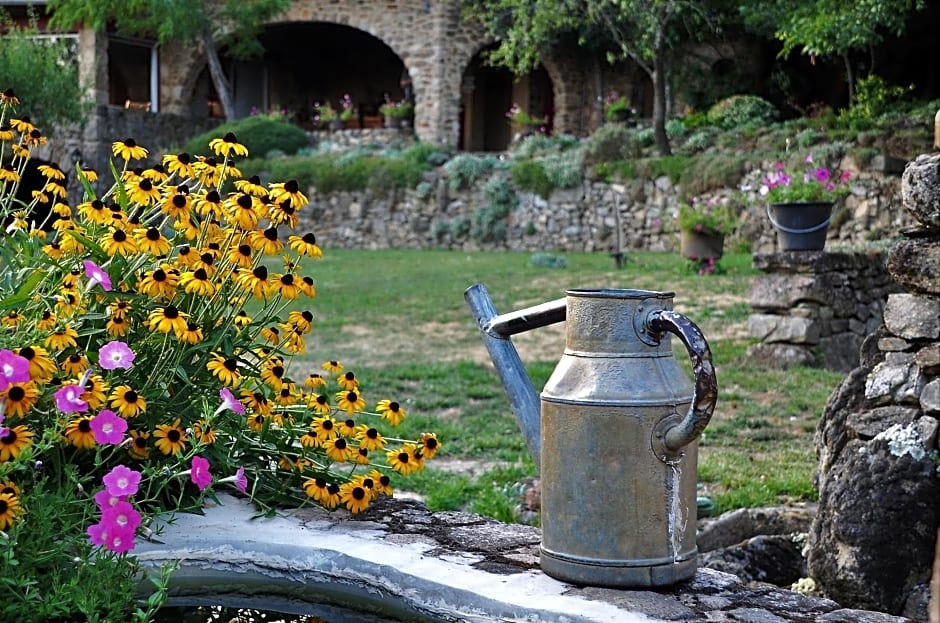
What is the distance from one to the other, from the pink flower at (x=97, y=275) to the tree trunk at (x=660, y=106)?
13382 mm

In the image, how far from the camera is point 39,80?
13.7 metres

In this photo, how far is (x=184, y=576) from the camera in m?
2.10

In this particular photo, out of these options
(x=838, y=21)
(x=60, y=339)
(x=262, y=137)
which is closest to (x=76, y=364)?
(x=60, y=339)

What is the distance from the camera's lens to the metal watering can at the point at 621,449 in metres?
1.85

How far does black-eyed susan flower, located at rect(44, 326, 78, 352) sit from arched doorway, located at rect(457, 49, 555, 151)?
2004 cm

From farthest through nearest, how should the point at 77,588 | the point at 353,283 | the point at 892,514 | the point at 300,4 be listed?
the point at 300,4, the point at 353,283, the point at 892,514, the point at 77,588

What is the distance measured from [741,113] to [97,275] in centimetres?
1521

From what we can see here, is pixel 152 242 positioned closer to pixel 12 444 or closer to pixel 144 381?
pixel 144 381

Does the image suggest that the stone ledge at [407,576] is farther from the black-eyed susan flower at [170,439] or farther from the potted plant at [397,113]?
the potted plant at [397,113]

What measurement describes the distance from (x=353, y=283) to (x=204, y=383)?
9.82 metres

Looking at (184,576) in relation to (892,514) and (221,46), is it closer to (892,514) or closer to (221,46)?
(892,514)

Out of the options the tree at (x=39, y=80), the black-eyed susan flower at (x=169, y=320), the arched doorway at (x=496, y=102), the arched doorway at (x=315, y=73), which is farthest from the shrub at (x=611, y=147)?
the black-eyed susan flower at (x=169, y=320)

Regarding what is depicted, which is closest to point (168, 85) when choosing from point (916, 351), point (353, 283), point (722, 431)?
point (353, 283)

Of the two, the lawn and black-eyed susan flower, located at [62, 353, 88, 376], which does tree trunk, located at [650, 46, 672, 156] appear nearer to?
the lawn
